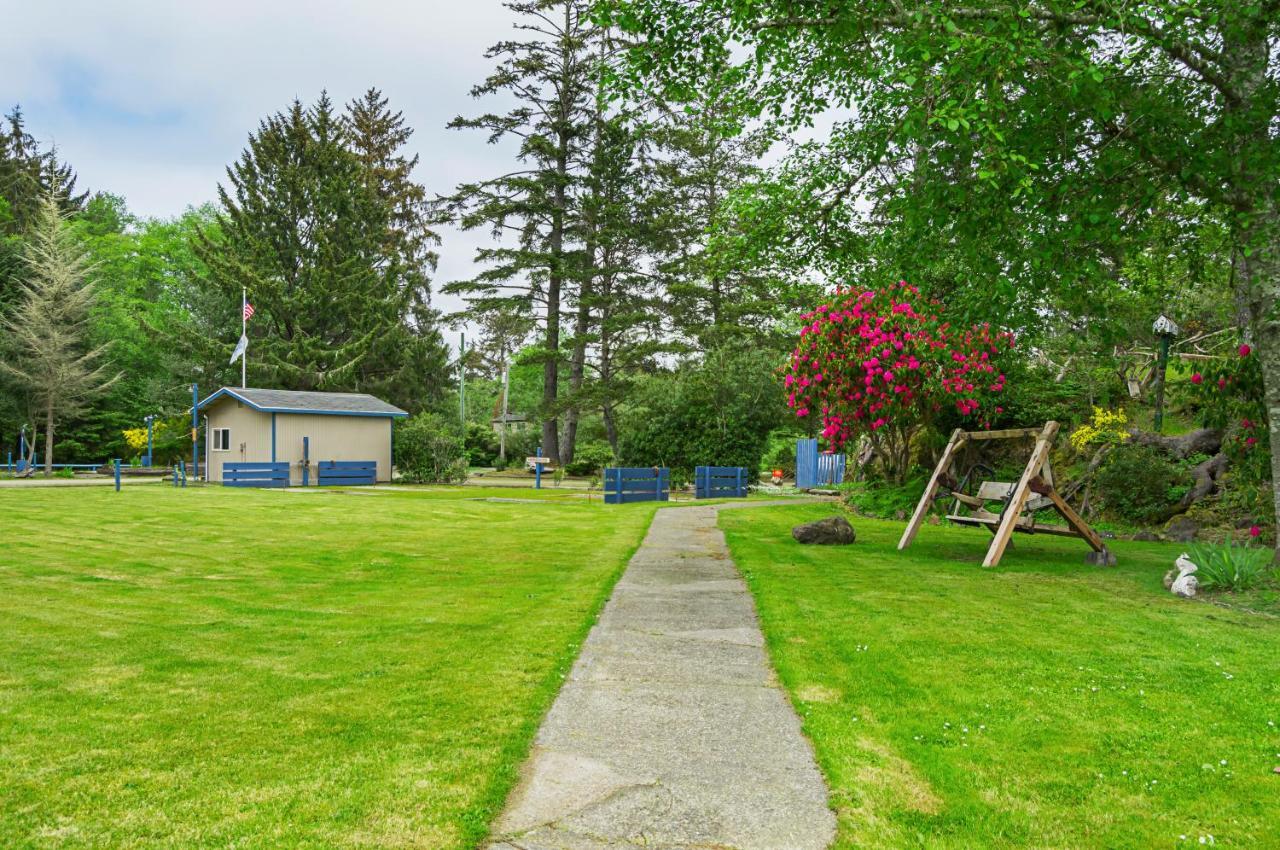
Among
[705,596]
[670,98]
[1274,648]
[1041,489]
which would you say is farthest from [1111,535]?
[670,98]

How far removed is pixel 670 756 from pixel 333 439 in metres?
29.6

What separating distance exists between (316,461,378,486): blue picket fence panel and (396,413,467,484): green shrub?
1.46 m

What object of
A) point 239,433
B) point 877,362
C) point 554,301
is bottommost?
point 239,433

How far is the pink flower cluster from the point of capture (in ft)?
42.3

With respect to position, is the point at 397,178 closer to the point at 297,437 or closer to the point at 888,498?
the point at 297,437

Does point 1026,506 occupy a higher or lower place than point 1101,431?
lower

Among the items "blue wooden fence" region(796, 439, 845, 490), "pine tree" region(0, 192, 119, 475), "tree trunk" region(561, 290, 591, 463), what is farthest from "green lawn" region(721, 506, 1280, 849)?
"pine tree" region(0, 192, 119, 475)

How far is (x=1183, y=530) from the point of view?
39.9 feet

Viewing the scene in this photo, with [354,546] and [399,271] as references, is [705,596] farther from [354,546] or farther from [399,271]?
[399,271]

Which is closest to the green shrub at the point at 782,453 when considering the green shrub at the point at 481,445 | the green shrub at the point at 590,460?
the green shrub at the point at 590,460

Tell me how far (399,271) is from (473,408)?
18409 mm

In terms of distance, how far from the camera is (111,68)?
18672 mm

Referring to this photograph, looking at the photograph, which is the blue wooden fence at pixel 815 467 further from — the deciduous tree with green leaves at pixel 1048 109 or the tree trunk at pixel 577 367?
the deciduous tree with green leaves at pixel 1048 109

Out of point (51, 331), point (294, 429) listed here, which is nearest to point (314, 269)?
point (51, 331)
